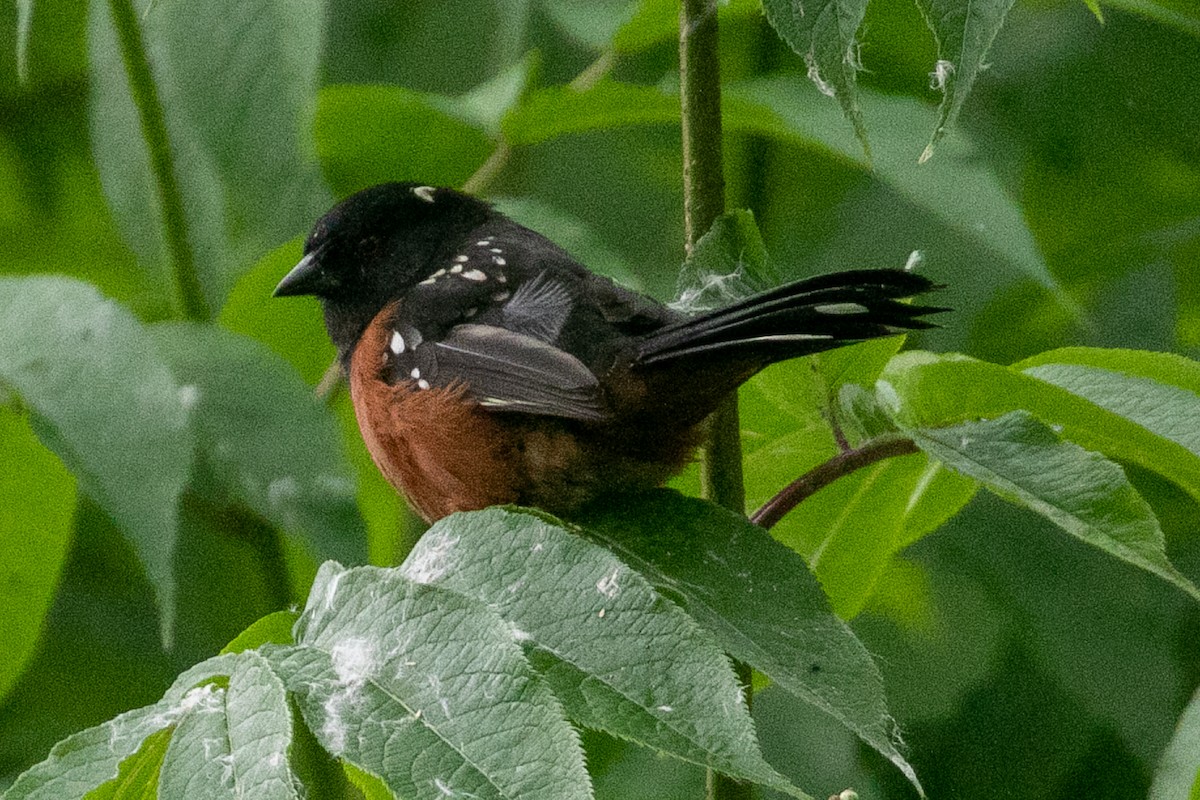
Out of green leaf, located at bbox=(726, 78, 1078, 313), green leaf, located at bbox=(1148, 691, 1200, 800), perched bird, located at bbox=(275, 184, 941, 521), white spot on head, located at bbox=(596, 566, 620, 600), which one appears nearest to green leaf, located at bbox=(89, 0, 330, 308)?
perched bird, located at bbox=(275, 184, 941, 521)

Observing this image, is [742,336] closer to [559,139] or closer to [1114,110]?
[1114,110]

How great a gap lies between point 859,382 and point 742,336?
0.16 metres

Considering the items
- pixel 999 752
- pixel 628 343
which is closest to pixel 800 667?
pixel 628 343

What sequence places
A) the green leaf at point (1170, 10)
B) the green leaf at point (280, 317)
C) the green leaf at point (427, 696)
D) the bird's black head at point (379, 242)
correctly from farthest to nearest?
the bird's black head at point (379, 242), the green leaf at point (280, 317), the green leaf at point (1170, 10), the green leaf at point (427, 696)

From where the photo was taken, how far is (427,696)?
1.15 meters

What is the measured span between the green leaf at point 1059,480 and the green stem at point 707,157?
274 millimetres

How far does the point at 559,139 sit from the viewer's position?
3826mm

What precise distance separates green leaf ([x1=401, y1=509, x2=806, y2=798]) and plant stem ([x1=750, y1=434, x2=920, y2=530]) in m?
0.42

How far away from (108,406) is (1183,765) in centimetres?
125

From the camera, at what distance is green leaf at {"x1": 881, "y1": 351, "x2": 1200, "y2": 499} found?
1531 millimetres

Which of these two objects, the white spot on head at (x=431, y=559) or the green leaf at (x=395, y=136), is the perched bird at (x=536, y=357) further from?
the white spot on head at (x=431, y=559)

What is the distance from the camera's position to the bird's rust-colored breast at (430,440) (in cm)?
229

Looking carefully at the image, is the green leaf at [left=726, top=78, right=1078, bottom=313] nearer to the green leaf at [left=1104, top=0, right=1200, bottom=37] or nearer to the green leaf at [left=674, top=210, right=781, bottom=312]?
the green leaf at [left=1104, top=0, right=1200, bottom=37]

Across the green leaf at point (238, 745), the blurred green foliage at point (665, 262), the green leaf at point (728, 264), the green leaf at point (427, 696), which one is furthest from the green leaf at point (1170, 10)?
the green leaf at point (238, 745)
